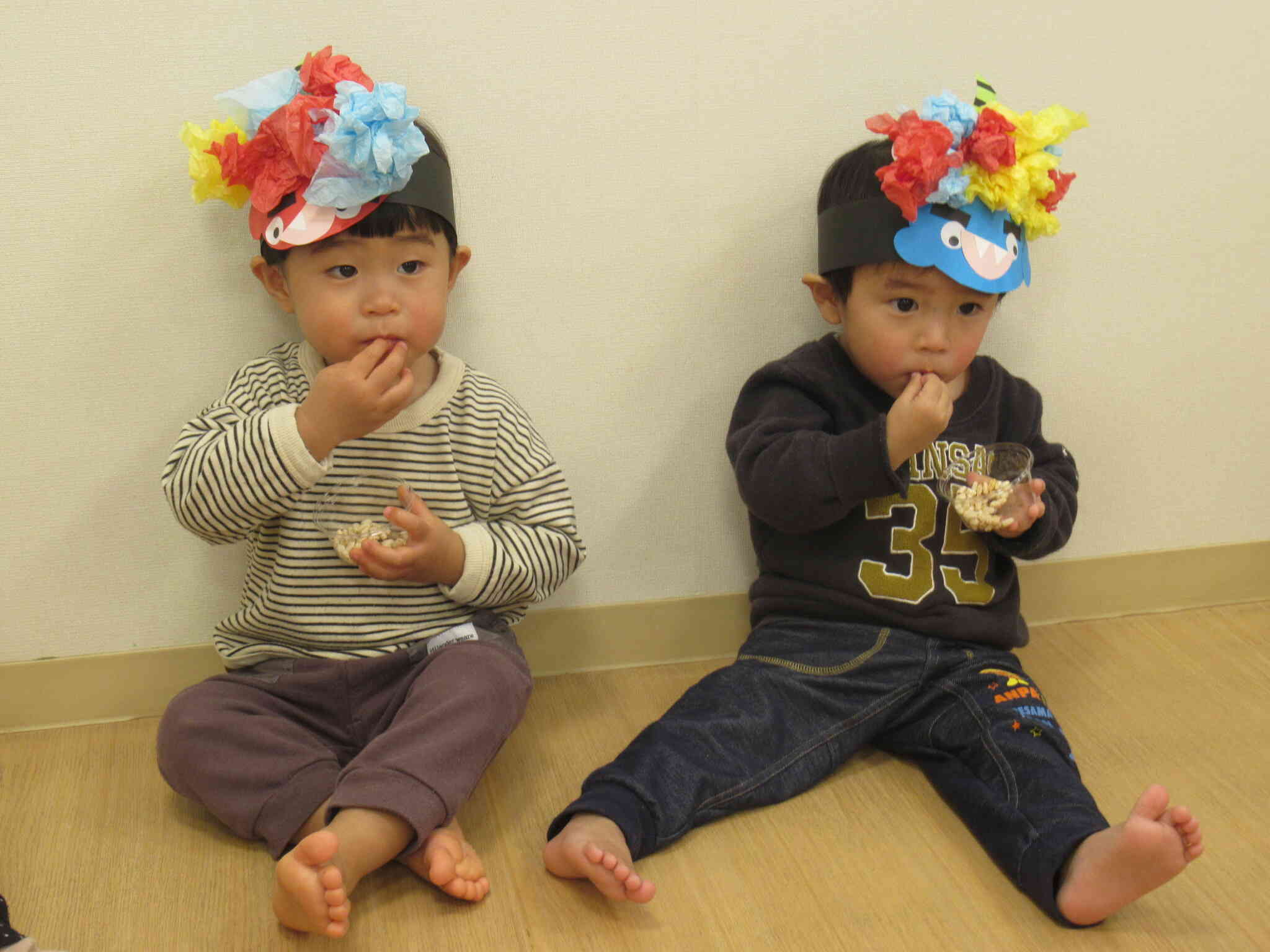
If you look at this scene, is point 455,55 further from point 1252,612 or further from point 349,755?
point 1252,612

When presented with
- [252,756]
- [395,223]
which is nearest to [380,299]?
[395,223]

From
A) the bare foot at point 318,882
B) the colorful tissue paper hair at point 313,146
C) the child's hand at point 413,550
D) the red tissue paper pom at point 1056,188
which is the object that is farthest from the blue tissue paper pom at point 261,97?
the red tissue paper pom at point 1056,188

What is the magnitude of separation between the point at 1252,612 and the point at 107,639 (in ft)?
4.67

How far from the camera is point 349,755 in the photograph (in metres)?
1.19

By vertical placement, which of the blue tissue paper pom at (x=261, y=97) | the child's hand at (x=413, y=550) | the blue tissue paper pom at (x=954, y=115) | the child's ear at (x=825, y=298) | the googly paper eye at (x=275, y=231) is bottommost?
the child's hand at (x=413, y=550)

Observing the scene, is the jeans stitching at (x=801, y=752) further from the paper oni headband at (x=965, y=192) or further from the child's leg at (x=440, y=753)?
the paper oni headband at (x=965, y=192)

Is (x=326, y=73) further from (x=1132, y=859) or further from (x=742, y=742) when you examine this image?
(x=1132, y=859)

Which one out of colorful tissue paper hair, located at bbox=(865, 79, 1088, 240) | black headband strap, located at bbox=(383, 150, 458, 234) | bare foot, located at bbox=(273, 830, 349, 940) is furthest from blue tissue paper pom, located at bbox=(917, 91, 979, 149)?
bare foot, located at bbox=(273, 830, 349, 940)

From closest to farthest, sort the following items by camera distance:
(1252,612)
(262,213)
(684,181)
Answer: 1. (262,213)
2. (684,181)
3. (1252,612)

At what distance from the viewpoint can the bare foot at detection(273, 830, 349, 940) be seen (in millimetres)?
938

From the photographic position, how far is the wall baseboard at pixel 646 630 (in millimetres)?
1360

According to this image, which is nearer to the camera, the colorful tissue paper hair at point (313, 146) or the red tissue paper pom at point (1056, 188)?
the colorful tissue paper hair at point (313, 146)

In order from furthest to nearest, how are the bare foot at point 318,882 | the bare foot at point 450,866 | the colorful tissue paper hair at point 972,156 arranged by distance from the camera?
the colorful tissue paper hair at point 972,156 → the bare foot at point 450,866 → the bare foot at point 318,882

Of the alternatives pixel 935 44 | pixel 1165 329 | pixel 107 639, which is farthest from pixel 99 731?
pixel 1165 329
